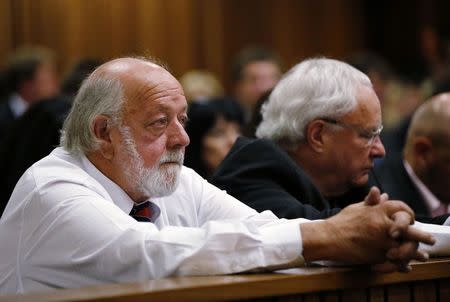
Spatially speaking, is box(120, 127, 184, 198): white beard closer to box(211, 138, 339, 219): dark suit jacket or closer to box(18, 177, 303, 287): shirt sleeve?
box(18, 177, 303, 287): shirt sleeve

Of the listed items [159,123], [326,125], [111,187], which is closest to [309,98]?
[326,125]

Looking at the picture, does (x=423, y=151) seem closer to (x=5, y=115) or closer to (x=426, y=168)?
(x=426, y=168)

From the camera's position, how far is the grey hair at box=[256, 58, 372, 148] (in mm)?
3770

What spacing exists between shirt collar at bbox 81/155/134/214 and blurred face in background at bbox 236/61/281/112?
4.96 m

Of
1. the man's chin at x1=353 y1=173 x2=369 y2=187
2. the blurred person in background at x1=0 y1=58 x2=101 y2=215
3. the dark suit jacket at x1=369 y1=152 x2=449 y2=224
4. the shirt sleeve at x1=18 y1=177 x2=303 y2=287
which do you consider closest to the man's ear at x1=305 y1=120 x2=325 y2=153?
the man's chin at x1=353 y1=173 x2=369 y2=187

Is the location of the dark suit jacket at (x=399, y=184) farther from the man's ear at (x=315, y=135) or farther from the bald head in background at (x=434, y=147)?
the man's ear at (x=315, y=135)

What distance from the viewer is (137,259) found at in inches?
94.8

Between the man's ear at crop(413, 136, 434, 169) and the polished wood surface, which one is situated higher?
the polished wood surface

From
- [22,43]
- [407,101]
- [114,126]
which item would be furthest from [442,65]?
[114,126]

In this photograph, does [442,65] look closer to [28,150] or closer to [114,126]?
[28,150]

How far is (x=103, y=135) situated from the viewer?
2938 millimetres

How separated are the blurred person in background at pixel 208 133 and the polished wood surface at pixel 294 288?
2845 millimetres

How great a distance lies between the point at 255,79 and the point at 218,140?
8.25 ft

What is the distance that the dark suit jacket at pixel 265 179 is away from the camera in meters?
3.43
